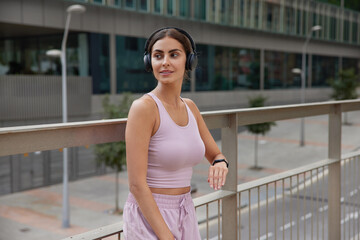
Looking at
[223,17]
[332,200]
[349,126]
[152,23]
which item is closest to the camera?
[332,200]

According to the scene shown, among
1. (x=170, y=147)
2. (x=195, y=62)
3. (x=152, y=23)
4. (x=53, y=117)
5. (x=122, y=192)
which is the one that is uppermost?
(x=152, y=23)

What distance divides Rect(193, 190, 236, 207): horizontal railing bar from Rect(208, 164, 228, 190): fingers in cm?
31

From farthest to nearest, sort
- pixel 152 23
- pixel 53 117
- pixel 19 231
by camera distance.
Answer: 1. pixel 152 23
2. pixel 53 117
3. pixel 19 231

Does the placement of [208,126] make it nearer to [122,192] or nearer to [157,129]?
[157,129]

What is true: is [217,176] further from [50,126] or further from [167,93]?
[50,126]

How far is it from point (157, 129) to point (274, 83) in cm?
4641

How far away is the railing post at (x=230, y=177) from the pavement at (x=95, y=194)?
1726 centimetres

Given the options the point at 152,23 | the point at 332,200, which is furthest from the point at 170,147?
the point at 152,23

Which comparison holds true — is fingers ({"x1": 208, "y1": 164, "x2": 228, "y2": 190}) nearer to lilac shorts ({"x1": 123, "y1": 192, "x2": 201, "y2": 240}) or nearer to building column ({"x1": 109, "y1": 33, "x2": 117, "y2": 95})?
lilac shorts ({"x1": 123, "y1": 192, "x2": 201, "y2": 240})

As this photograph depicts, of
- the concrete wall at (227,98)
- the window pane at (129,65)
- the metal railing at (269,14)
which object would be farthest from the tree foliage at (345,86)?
the window pane at (129,65)

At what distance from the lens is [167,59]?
6.96ft

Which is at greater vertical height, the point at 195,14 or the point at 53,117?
the point at 195,14

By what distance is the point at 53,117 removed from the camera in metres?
26.0

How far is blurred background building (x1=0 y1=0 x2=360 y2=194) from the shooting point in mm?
24500
